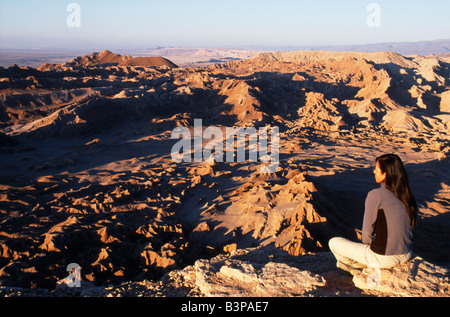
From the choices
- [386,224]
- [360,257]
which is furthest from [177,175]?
[386,224]

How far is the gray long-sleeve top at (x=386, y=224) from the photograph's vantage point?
2582 millimetres

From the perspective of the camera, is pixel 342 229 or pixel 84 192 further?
pixel 84 192

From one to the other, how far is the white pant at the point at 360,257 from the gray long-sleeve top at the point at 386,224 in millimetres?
50

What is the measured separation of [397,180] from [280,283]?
127 centimetres

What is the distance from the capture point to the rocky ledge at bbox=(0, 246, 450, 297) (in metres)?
2.69

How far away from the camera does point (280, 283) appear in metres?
2.92

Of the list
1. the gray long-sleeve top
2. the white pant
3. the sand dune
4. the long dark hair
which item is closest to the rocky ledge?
the white pant

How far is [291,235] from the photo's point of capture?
5.96 metres

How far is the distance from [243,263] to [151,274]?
242 centimetres

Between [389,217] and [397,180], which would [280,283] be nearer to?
[389,217]

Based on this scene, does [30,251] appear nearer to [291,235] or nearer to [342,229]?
[291,235]

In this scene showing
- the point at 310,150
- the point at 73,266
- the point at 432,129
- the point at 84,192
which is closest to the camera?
the point at 73,266
